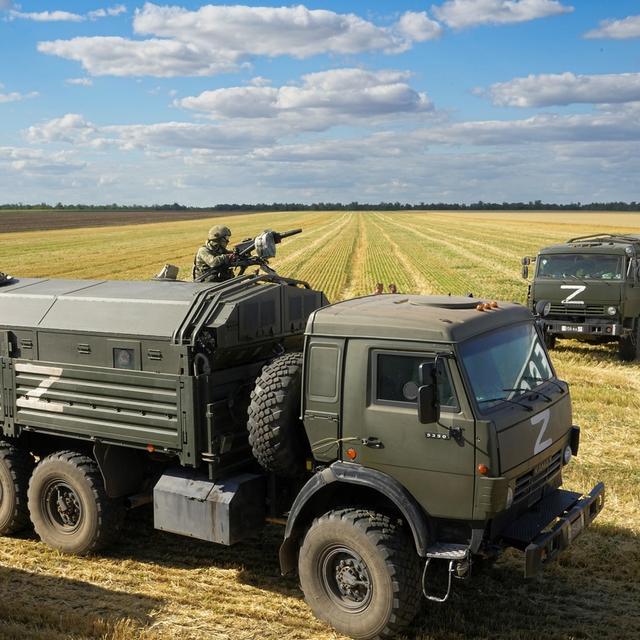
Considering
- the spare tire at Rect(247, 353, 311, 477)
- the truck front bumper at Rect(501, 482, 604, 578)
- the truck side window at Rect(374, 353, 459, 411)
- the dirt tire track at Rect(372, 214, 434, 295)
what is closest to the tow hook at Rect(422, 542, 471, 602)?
the truck front bumper at Rect(501, 482, 604, 578)

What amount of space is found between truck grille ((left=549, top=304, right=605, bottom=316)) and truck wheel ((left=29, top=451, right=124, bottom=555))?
11378 mm

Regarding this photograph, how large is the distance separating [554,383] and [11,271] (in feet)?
106

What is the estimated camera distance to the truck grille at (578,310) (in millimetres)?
16312

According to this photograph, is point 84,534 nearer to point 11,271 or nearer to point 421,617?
point 421,617

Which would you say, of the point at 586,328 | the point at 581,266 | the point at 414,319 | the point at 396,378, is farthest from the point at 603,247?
the point at 396,378

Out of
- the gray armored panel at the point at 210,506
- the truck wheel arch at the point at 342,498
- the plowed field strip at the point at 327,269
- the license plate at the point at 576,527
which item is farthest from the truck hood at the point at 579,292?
the truck wheel arch at the point at 342,498

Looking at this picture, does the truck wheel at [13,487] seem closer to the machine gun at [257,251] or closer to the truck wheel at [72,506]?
the truck wheel at [72,506]

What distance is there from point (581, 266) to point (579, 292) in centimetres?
67

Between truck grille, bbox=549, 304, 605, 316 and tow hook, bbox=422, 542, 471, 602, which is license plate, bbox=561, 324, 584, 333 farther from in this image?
tow hook, bbox=422, 542, 471, 602

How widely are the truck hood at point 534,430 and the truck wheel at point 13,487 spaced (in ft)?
16.6

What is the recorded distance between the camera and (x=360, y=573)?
20.1ft

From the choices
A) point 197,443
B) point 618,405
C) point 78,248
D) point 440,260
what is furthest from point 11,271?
point 197,443

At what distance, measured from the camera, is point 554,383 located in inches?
263

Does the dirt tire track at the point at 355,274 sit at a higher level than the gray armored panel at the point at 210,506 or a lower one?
lower
